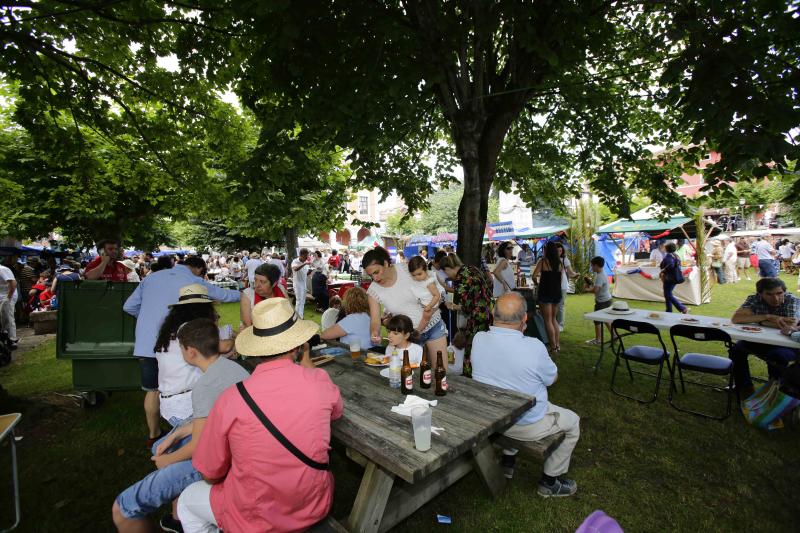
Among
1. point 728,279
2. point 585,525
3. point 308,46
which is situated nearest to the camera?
point 585,525

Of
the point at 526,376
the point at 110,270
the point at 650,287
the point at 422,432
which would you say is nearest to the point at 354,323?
the point at 526,376

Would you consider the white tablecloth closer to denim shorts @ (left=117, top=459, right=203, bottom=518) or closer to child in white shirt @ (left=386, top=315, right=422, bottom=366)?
child in white shirt @ (left=386, top=315, right=422, bottom=366)

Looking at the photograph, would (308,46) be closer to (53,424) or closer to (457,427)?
(457,427)

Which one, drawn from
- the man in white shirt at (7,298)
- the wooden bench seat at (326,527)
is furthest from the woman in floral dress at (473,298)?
→ the man in white shirt at (7,298)

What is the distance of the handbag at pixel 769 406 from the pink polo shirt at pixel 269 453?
14.9 ft

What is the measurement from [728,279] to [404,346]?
58.4 ft

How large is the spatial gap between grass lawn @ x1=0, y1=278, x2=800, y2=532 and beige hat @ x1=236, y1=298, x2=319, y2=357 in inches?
68.4

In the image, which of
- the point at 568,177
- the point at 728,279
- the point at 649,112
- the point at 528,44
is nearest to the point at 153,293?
the point at 528,44

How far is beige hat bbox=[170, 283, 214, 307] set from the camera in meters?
3.21

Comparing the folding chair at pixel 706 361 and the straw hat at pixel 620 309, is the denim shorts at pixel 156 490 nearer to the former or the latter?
the folding chair at pixel 706 361

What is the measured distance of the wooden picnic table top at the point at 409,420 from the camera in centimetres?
196

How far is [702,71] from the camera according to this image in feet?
9.18

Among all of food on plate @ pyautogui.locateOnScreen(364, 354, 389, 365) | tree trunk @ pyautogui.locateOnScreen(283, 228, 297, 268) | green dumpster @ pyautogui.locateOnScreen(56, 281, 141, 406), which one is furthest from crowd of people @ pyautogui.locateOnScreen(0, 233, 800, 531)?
tree trunk @ pyautogui.locateOnScreen(283, 228, 297, 268)

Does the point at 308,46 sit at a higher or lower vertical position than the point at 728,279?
higher
